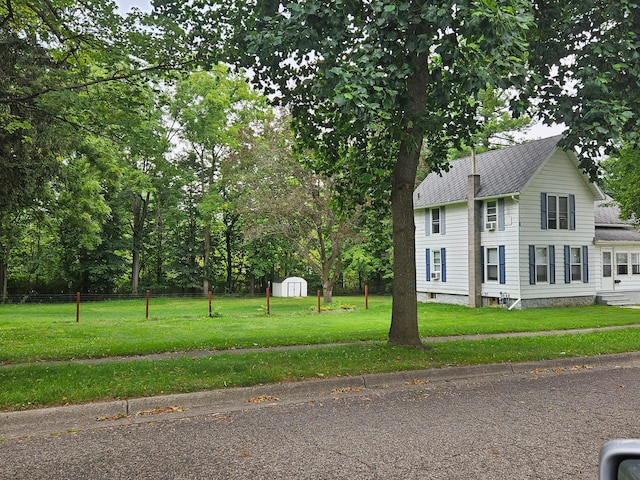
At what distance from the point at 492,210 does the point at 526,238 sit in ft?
6.54

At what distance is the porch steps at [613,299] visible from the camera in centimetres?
2291

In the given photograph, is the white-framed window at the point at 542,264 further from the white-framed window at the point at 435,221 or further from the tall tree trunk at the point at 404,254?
the tall tree trunk at the point at 404,254

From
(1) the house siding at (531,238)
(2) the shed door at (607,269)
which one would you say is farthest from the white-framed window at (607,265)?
(1) the house siding at (531,238)

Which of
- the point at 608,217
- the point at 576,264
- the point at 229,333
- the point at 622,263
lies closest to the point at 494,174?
the point at 576,264

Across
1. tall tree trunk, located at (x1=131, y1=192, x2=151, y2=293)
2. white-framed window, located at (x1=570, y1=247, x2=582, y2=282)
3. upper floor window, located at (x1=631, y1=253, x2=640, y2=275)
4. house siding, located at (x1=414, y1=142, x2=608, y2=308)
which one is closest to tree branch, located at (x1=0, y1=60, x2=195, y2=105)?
house siding, located at (x1=414, y1=142, x2=608, y2=308)

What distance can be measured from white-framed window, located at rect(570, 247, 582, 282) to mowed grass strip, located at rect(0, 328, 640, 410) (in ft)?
41.1

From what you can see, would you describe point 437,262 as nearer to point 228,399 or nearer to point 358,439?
point 228,399

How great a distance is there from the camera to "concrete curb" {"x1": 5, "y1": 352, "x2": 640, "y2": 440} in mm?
5582

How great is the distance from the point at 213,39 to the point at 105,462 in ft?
22.5

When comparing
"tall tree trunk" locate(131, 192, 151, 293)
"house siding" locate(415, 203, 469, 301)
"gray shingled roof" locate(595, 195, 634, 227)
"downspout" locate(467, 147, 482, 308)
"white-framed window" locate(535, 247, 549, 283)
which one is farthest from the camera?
"tall tree trunk" locate(131, 192, 151, 293)

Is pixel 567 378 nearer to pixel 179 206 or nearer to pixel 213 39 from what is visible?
pixel 213 39

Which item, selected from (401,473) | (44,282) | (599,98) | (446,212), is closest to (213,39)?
(599,98)

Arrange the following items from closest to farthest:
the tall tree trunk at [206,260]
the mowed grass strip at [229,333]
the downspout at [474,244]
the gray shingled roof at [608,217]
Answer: the mowed grass strip at [229,333], the downspout at [474,244], the gray shingled roof at [608,217], the tall tree trunk at [206,260]

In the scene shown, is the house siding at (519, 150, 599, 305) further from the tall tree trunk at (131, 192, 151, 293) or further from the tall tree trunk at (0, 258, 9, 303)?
the tall tree trunk at (0, 258, 9, 303)
